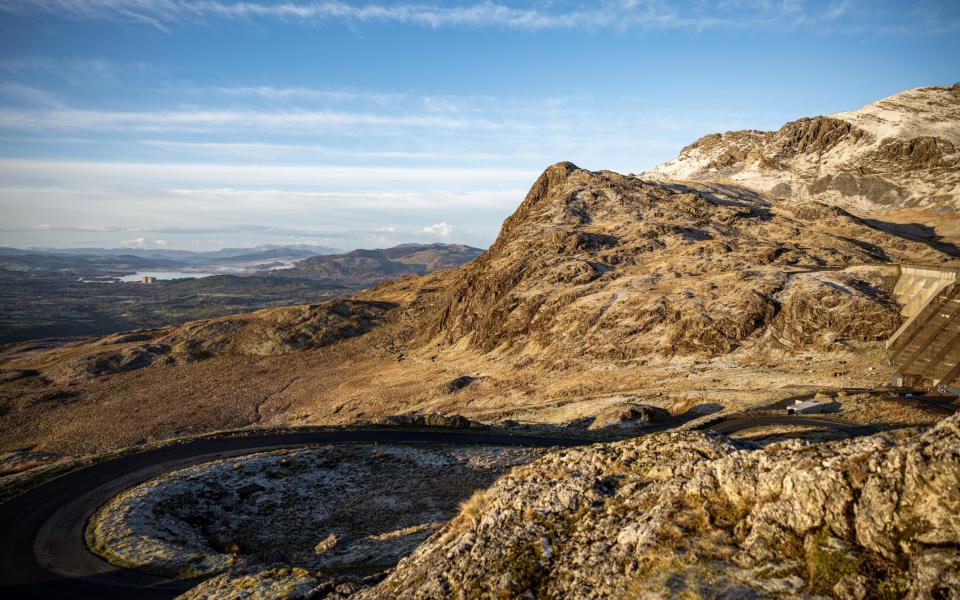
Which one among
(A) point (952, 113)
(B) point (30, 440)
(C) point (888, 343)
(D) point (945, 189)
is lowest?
(B) point (30, 440)

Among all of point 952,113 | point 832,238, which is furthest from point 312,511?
point 952,113

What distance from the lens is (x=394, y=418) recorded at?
40.4 meters

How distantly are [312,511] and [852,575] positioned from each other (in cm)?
2376

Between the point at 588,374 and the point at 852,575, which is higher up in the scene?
the point at 852,575

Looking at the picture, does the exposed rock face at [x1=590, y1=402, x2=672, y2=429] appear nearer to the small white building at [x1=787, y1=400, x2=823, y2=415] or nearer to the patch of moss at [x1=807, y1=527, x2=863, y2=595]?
the small white building at [x1=787, y1=400, x2=823, y2=415]

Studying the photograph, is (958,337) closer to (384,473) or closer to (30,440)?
(384,473)

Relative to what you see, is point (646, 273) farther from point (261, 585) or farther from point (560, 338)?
point (261, 585)

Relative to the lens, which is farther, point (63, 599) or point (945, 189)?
point (945, 189)

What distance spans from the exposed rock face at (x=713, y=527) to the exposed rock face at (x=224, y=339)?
8066 cm

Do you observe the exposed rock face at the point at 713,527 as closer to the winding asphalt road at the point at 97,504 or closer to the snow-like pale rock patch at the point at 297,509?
the snow-like pale rock patch at the point at 297,509

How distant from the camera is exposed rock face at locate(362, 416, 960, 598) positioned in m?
6.70

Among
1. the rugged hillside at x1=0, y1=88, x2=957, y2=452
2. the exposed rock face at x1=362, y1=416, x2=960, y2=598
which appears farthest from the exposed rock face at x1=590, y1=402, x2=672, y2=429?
the exposed rock face at x1=362, y1=416, x2=960, y2=598

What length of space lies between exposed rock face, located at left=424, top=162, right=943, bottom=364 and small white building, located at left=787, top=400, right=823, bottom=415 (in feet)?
60.0

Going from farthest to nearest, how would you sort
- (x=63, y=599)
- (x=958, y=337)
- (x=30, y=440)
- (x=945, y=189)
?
(x=945, y=189)
(x=30, y=440)
(x=958, y=337)
(x=63, y=599)
